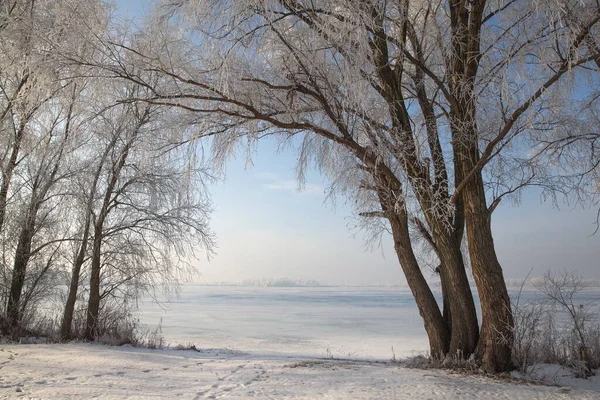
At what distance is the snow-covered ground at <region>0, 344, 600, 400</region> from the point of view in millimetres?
4562

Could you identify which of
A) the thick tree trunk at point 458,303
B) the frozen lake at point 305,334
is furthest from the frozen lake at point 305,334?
the thick tree trunk at point 458,303

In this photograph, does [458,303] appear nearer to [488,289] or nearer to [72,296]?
[488,289]

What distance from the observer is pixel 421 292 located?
703cm

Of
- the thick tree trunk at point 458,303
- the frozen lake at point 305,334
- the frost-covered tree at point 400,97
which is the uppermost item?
the frost-covered tree at point 400,97

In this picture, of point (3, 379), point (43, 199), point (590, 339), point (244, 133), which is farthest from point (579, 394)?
point (43, 199)

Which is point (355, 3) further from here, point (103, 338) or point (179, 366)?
point (103, 338)

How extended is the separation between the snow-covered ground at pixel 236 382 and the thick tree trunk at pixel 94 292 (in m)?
3.51

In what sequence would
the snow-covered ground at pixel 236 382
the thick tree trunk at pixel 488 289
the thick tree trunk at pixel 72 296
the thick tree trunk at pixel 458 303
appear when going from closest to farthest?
1. the snow-covered ground at pixel 236 382
2. the thick tree trunk at pixel 488 289
3. the thick tree trunk at pixel 458 303
4. the thick tree trunk at pixel 72 296

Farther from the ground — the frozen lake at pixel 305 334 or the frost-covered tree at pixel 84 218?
the frost-covered tree at pixel 84 218

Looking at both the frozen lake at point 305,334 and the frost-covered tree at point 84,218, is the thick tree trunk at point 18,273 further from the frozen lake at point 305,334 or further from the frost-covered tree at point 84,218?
the frozen lake at point 305,334

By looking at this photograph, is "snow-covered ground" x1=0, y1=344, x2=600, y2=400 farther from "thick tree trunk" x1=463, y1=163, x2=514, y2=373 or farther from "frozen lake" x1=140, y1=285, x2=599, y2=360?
"frozen lake" x1=140, y1=285, x2=599, y2=360

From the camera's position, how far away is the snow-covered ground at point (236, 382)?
15.0ft

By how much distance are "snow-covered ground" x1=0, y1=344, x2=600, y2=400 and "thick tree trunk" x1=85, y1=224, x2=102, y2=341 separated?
351cm

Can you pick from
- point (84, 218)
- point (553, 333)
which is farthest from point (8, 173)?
point (553, 333)
